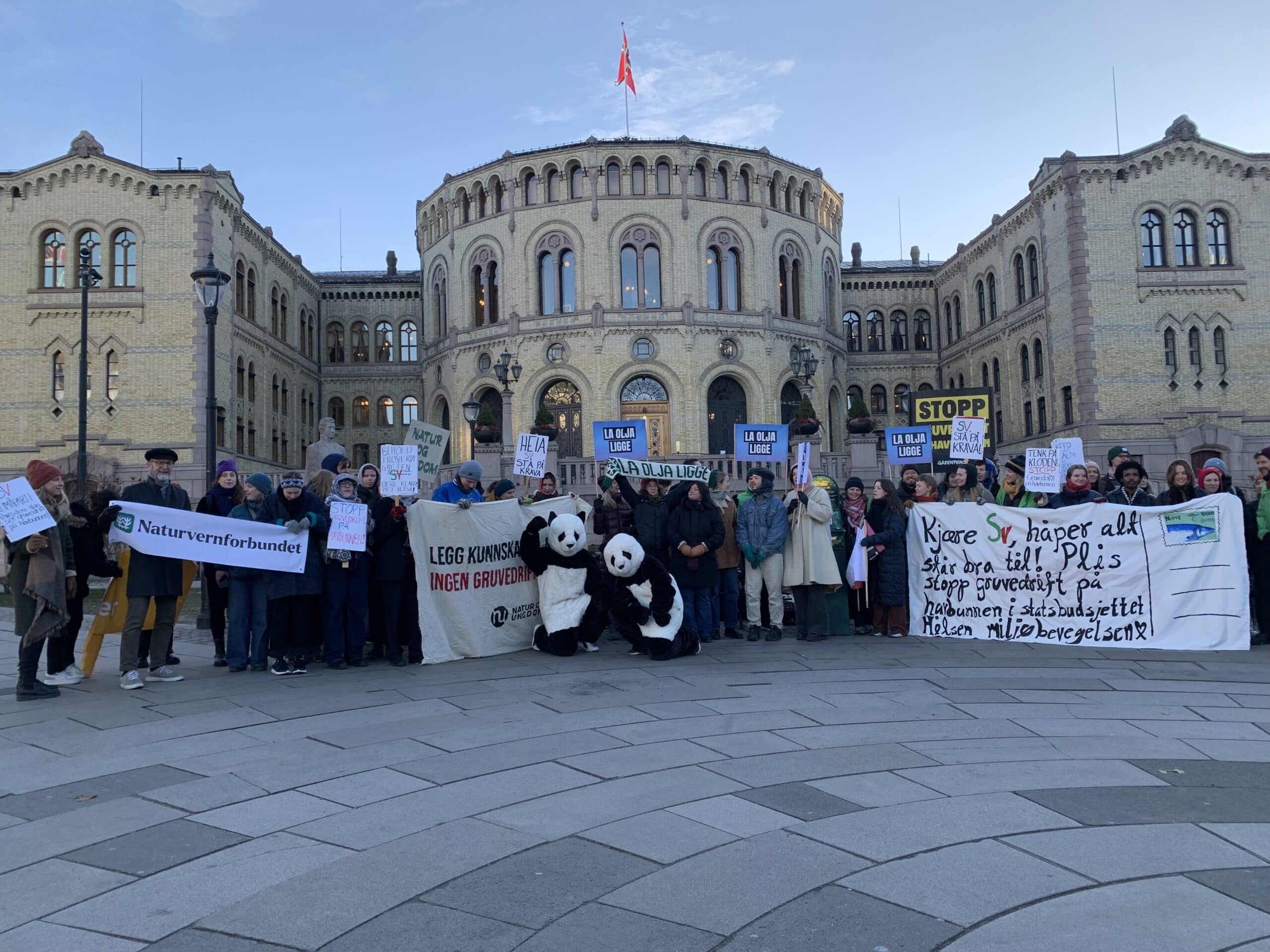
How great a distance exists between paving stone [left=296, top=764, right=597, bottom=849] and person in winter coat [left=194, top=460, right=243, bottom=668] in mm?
5217

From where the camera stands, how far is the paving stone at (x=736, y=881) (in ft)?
12.4

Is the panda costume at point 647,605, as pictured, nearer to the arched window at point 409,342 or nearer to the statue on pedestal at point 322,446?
the statue on pedestal at point 322,446

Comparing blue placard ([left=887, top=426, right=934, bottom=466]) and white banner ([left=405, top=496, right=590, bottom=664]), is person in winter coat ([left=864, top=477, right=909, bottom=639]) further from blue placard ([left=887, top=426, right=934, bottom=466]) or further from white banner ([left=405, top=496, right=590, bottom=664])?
blue placard ([left=887, top=426, right=934, bottom=466])

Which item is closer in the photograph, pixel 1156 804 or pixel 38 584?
pixel 1156 804

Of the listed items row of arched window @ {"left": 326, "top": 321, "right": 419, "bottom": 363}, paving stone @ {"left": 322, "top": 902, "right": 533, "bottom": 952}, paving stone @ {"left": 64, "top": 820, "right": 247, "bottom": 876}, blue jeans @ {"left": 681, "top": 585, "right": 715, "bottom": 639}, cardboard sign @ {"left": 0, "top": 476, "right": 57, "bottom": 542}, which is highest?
row of arched window @ {"left": 326, "top": 321, "right": 419, "bottom": 363}

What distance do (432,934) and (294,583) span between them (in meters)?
6.25

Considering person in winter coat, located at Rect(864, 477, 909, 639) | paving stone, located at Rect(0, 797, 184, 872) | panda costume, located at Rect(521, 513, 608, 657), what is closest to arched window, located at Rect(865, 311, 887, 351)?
person in winter coat, located at Rect(864, 477, 909, 639)

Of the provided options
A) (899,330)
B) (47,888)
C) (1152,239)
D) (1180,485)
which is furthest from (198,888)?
(899,330)

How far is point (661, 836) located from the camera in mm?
4621

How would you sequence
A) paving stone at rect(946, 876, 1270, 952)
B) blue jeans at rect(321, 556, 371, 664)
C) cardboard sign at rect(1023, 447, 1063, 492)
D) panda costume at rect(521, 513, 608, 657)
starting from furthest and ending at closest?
cardboard sign at rect(1023, 447, 1063, 492) → panda costume at rect(521, 513, 608, 657) → blue jeans at rect(321, 556, 371, 664) → paving stone at rect(946, 876, 1270, 952)

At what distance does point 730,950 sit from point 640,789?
191 cm

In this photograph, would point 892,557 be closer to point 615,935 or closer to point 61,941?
point 615,935

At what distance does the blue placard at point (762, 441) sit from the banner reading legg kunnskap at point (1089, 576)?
3.46 meters

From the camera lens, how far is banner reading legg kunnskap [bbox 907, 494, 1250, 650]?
1061cm
